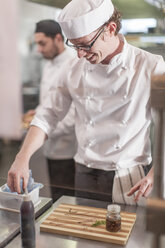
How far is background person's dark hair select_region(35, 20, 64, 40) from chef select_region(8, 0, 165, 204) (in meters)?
0.31

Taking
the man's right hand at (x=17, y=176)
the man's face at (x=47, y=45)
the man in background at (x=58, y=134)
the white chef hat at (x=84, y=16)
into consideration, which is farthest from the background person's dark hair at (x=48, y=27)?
the man's right hand at (x=17, y=176)

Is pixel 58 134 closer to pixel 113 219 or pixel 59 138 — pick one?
pixel 59 138

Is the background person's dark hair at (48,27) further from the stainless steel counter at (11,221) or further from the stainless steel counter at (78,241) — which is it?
the stainless steel counter at (78,241)

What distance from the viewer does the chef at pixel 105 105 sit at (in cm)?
130

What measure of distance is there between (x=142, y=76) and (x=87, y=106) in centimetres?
29

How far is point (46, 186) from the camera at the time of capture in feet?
5.05

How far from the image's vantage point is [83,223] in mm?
1156

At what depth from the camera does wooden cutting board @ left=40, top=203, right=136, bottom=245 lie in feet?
3.50

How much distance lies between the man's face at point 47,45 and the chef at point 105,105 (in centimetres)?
50

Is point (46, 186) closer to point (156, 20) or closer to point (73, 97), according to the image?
point (73, 97)

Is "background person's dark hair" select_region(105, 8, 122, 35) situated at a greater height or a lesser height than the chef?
greater

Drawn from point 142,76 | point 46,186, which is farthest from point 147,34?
point 46,186

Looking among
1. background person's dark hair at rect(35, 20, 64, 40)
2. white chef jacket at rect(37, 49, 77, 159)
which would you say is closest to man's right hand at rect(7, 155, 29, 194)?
background person's dark hair at rect(35, 20, 64, 40)

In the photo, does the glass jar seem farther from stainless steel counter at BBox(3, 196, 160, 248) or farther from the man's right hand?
the man's right hand
